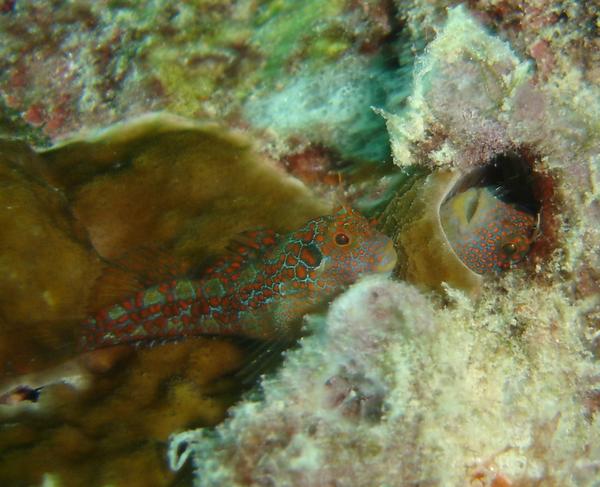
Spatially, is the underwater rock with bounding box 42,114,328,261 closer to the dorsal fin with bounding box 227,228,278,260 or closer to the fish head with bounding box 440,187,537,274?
the dorsal fin with bounding box 227,228,278,260

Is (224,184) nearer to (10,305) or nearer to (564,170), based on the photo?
(10,305)

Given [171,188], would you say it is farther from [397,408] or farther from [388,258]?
[397,408]

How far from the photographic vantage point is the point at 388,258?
3.48 m

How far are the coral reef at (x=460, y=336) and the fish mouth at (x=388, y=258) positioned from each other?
115mm

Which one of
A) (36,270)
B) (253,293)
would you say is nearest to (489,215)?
(253,293)

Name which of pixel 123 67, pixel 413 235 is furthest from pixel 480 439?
pixel 123 67

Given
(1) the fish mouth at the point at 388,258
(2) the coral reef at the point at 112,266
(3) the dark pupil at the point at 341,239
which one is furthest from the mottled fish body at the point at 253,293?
(1) the fish mouth at the point at 388,258

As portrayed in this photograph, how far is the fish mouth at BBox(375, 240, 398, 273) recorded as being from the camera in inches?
137

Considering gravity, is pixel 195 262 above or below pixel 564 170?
below

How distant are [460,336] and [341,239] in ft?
5.24

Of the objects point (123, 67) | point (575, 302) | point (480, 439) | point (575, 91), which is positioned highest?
point (575, 91)

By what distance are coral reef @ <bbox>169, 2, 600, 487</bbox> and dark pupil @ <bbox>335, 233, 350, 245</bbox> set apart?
1.56 ft

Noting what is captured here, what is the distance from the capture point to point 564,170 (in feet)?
9.18

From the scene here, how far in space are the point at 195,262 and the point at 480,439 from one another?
2885mm
